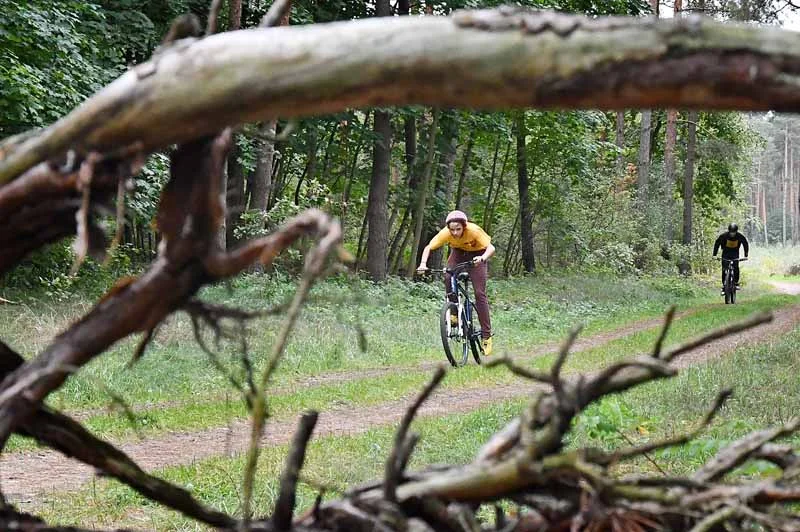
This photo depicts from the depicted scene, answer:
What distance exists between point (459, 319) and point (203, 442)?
516cm

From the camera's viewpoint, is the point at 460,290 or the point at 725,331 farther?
the point at 460,290

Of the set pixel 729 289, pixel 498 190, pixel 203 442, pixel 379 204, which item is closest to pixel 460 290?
pixel 203 442

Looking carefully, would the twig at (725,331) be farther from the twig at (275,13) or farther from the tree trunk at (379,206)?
the tree trunk at (379,206)

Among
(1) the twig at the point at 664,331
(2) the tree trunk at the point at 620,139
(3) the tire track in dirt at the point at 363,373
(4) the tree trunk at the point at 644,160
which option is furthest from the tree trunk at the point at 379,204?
(1) the twig at the point at 664,331

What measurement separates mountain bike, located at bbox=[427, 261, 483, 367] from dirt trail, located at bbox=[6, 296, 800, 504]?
1524 millimetres

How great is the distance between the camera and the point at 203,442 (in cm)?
776

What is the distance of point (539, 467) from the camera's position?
139cm

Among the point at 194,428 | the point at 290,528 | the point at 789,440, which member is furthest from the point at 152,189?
the point at 290,528

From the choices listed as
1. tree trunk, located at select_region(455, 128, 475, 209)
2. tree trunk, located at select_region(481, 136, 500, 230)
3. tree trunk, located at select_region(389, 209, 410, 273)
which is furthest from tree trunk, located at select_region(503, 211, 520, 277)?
tree trunk, located at select_region(389, 209, 410, 273)

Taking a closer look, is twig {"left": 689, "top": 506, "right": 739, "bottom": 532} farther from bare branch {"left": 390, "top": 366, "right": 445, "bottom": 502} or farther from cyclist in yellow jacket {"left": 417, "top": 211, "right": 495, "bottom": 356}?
cyclist in yellow jacket {"left": 417, "top": 211, "right": 495, "bottom": 356}

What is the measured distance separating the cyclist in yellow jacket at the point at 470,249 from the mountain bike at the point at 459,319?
113 millimetres

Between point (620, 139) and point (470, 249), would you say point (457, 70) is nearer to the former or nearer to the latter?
point (470, 249)

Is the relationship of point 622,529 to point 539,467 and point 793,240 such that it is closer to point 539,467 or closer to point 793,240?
point 539,467

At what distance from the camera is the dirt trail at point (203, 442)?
632cm
